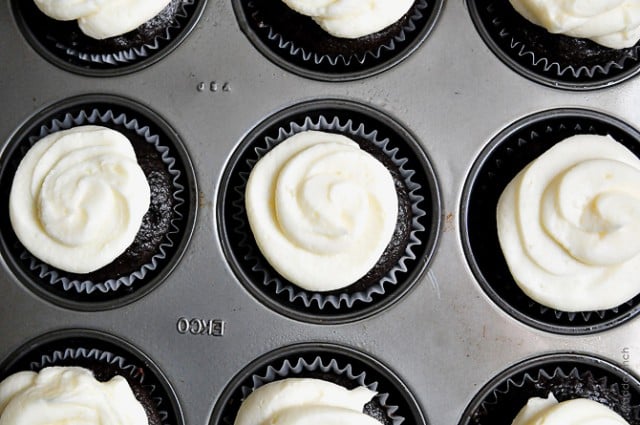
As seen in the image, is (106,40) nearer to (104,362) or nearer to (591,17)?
(104,362)

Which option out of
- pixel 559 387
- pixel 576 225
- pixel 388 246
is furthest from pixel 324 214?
pixel 559 387

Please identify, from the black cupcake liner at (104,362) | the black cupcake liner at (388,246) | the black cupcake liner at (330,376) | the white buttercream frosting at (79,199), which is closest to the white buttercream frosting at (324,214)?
the black cupcake liner at (388,246)

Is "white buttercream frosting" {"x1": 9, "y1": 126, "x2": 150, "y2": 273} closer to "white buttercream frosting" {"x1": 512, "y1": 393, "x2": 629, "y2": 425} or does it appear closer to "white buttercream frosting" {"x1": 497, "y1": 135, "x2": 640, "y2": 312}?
"white buttercream frosting" {"x1": 497, "y1": 135, "x2": 640, "y2": 312}

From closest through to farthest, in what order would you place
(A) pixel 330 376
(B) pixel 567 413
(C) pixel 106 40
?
(B) pixel 567 413
(A) pixel 330 376
(C) pixel 106 40

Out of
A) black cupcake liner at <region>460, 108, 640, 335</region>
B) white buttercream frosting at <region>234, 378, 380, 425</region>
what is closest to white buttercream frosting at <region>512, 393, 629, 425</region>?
black cupcake liner at <region>460, 108, 640, 335</region>

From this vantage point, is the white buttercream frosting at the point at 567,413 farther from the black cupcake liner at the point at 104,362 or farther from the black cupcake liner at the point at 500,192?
the black cupcake liner at the point at 104,362

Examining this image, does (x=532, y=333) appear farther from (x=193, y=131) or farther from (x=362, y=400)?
(x=193, y=131)
